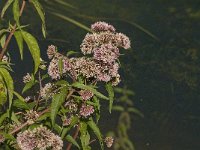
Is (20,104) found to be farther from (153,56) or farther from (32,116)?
(153,56)

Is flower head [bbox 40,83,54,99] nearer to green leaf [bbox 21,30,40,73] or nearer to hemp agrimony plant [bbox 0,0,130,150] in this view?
hemp agrimony plant [bbox 0,0,130,150]

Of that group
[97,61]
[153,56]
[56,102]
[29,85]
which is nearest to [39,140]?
[56,102]

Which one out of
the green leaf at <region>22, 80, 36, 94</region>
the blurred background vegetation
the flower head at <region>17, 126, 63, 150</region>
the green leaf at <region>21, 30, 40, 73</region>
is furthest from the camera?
the blurred background vegetation

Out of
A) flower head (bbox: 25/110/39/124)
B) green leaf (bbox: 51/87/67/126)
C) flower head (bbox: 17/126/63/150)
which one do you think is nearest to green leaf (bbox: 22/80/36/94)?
flower head (bbox: 25/110/39/124)

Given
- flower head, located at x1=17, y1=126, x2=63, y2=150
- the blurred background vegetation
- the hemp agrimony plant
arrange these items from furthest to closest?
the blurred background vegetation
the hemp agrimony plant
flower head, located at x1=17, y1=126, x2=63, y2=150

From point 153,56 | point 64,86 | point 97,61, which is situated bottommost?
point 64,86

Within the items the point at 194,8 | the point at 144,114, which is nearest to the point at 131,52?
the point at 144,114

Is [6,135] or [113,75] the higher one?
[113,75]

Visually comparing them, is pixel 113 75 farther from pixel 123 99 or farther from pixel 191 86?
pixel 191 86
